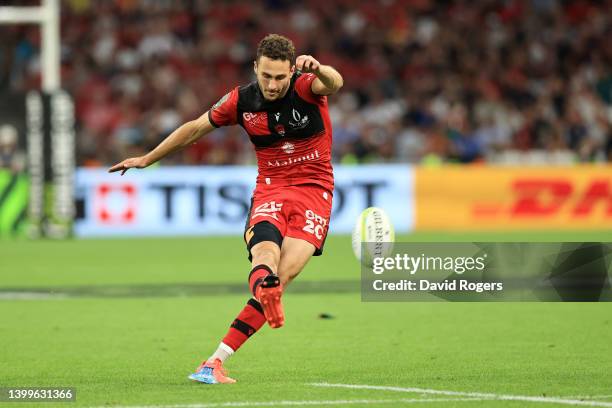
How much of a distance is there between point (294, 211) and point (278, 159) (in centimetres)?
38

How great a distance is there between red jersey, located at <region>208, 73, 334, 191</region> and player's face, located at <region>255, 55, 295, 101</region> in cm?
25

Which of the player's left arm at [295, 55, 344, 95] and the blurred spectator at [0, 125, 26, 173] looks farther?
the blurred spectator at [0, 125, 26, 173]

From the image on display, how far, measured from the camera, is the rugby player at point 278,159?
782 cm

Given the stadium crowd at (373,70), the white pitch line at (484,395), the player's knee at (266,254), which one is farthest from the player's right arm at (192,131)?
the stadium crowd at (373,70)

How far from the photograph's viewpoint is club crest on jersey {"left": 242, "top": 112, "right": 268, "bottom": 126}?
825 centimetres

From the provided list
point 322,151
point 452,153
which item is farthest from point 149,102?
point 322,151

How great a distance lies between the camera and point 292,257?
8.05 m

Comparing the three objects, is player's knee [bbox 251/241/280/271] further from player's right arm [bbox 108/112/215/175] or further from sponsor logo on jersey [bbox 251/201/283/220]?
player's right arm [bbox 108/112/215/175]

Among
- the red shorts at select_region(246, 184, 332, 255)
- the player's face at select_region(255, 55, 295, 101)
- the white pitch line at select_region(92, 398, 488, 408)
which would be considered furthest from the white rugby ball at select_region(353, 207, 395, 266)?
the white pitch line at select_region(92, 398, 488, 408)

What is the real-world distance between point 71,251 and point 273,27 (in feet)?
34.7

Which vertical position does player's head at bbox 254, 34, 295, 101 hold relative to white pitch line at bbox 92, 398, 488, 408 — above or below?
above

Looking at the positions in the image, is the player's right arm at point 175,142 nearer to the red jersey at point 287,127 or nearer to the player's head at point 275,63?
the red jersey at point 287,127
